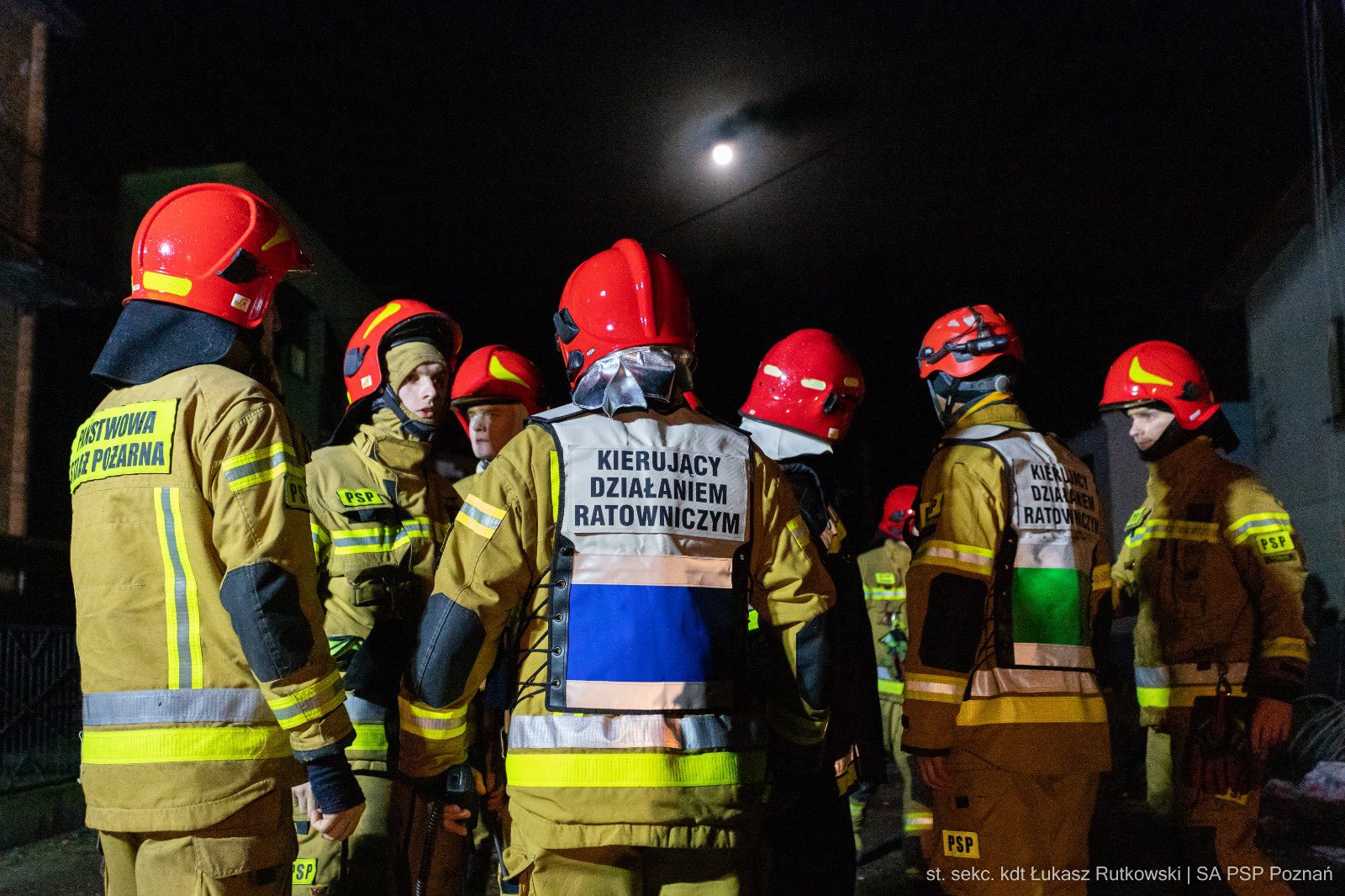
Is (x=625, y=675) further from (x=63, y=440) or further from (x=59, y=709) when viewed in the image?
(x=63, y=440)

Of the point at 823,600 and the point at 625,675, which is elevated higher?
the point at 823,600

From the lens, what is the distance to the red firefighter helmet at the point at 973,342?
4.07 meters

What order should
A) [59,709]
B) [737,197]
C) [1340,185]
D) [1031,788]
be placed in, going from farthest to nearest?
[737,197] → [1340,185] → [59,709] → [1031,788]

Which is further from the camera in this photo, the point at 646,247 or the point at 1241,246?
the point at 1241,246

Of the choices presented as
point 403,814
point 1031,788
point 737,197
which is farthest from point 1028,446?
point 737,197

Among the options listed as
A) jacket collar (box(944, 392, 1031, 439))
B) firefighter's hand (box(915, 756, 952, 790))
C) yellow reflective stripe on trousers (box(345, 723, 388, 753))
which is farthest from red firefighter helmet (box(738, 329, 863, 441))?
yellow reflective stripe on trousers (box(345, 723, 388, 753))

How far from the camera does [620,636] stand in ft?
7.82

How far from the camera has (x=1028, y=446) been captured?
143 inches

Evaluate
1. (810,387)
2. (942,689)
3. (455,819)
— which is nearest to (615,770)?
(942,689)

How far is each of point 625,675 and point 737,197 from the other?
11431 mm

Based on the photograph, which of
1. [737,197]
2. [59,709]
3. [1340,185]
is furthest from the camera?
[737,197]

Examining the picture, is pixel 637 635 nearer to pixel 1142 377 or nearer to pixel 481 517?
pixel 481 517

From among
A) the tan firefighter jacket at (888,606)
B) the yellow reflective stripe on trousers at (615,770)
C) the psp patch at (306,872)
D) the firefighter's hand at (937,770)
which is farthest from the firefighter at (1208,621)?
the psp patch at (306,872)

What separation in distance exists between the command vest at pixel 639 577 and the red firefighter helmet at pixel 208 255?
1020 millimetres
